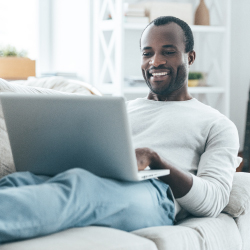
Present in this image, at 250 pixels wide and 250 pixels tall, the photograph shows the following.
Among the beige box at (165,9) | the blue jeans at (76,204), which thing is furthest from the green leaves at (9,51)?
the blue jeans at (76,204)

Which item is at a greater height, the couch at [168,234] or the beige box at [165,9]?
the beige box at [165,9]

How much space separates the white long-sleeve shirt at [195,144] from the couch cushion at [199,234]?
47mm

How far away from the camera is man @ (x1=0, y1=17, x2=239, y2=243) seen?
3.28 feet

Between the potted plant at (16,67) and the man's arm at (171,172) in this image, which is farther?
the potted plant at (16,67)

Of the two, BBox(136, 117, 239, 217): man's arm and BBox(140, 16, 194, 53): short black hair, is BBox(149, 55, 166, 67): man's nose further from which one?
BBox(136, 117, 239, 217): man's arm

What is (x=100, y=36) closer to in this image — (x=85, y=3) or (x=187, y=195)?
(x=85, y=3)

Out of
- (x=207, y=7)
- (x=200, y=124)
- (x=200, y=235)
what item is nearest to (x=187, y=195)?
(x=200, y=235)

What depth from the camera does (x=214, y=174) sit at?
4.50ft

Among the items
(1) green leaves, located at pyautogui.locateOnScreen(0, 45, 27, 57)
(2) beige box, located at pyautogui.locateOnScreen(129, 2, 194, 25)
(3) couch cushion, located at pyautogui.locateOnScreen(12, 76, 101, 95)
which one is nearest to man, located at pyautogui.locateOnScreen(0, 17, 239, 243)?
(3) couch cushion, located at pyautogui.locateOnScreen(12, 76, 101, 95)

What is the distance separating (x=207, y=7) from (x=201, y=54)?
0.40m

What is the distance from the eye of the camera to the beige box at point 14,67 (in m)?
3.17

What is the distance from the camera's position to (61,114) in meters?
1.14

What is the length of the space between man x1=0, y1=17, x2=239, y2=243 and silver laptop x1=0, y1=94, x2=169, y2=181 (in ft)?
0.18

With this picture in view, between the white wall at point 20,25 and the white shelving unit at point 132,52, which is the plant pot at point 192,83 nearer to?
the white shelving unit at point 132,52
